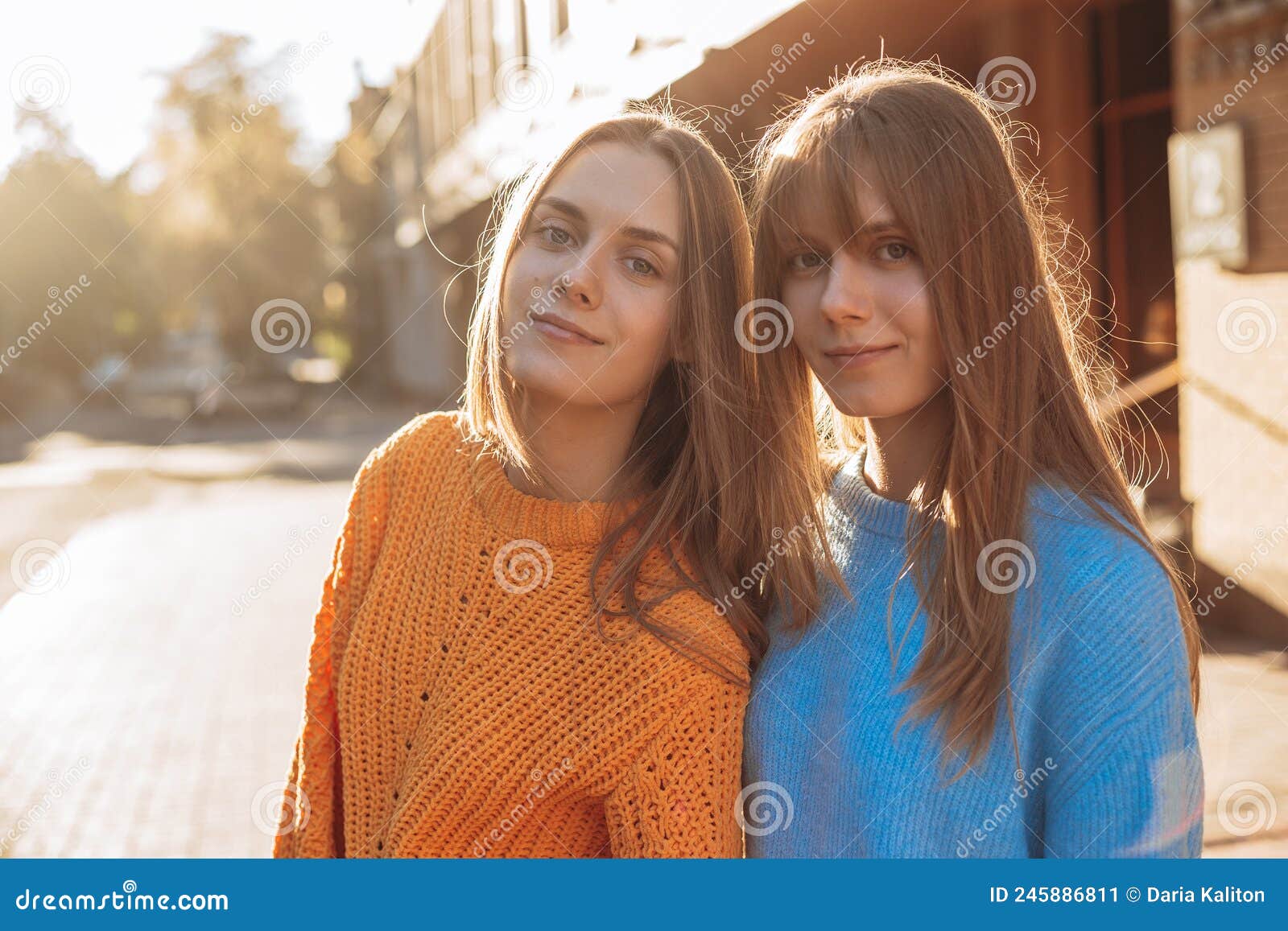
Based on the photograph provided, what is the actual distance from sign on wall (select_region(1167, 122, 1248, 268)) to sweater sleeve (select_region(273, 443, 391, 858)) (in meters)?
6.09

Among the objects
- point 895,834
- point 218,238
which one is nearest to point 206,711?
point 895,834

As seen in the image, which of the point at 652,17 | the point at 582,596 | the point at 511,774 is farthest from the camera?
the point at 652,17

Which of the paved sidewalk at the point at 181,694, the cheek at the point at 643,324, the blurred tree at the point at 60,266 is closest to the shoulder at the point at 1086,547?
the cheek at the point at 643,324

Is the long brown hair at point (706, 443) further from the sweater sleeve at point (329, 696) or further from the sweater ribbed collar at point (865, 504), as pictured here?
the sweater sleeve at point (329, 696)

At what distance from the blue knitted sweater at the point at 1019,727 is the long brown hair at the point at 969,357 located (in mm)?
43

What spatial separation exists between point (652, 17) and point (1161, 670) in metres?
9.39

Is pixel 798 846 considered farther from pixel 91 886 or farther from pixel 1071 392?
pixel 91 886

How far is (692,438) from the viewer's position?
8.27 feet

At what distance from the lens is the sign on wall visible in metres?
7.17

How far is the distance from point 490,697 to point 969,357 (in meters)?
1.02

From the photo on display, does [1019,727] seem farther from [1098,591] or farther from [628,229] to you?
[628,229]

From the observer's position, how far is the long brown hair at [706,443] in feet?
7.94

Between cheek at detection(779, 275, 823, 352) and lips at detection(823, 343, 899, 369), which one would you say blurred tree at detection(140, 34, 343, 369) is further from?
lips at detection(823, 343, 899, 369)

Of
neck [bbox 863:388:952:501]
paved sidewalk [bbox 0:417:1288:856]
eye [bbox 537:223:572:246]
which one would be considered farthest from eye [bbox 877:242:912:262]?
paved sidewalk [bbox 0:417:1288:856]
